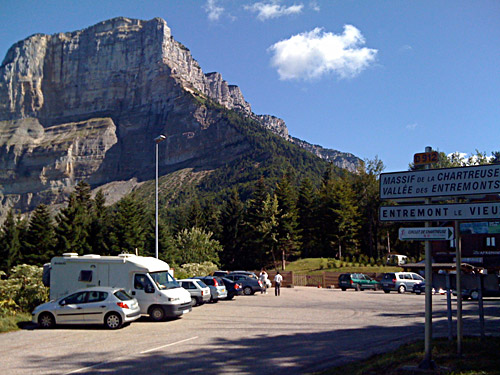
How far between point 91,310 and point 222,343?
5.48 m

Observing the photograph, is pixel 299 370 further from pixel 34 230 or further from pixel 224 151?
pixel 224 151

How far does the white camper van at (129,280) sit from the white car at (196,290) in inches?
172

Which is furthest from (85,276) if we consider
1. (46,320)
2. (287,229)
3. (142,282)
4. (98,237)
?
(287,229)

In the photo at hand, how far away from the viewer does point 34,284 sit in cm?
2012

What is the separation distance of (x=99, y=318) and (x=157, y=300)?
2.64 meters

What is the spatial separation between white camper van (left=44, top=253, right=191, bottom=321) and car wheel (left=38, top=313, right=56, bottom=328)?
2.70 metres

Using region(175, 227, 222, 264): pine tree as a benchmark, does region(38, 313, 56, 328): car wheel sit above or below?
below

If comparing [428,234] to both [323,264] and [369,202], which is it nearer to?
[323,264]

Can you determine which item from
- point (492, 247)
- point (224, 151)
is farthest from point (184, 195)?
point (492, 247)

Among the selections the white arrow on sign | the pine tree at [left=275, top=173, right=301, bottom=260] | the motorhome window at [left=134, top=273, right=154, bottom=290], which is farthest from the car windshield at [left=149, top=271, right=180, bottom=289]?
the pine tree at [left=275, top=173, right=301, bottom=260]

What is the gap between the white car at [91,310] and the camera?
623 inches

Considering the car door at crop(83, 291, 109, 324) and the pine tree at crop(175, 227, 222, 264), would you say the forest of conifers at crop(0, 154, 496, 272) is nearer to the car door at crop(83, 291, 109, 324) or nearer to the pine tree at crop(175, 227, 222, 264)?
the pine tree at crop(175, 227, 222, 264)

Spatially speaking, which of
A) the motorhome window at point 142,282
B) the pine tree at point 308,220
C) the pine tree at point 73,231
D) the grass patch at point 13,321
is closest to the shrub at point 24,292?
the grass patch at point 13,321

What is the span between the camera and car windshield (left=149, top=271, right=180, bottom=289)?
18.7m
